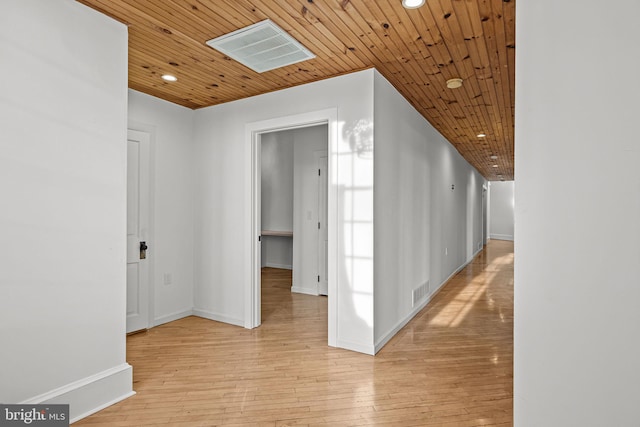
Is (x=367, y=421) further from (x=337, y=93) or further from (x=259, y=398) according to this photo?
(x=337, y=93)

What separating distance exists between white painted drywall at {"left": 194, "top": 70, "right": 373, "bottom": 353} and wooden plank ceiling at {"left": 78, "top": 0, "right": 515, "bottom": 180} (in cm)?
16

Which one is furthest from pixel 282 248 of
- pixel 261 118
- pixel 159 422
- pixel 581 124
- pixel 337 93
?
pixel 581 124

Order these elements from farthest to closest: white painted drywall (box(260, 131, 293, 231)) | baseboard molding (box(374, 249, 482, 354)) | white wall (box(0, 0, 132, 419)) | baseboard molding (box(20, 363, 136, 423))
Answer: white painted drywall (box(260, 131, 293, 231))
baseboard molding (box(374, 249, 482, 354))
baseboard molding (box(20, 363, 136, 423))
white wall (box(0, 0, 132, 419))

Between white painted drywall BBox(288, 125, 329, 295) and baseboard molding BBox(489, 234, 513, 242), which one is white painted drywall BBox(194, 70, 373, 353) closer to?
white painted drywall BBox(288, 125, 329, 295)

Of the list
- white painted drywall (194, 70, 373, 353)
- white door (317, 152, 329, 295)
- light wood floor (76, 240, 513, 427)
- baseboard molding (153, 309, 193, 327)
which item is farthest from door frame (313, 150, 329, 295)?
baseboard molding (153, 309, 193, 327)

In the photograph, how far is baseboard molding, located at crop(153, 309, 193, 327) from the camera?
12.9 feet

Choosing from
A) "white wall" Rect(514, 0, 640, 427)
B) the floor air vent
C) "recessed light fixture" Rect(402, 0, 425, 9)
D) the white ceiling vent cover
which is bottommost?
the floor air vent

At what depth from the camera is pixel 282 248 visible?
25.6 ft

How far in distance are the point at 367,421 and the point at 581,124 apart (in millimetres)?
2069

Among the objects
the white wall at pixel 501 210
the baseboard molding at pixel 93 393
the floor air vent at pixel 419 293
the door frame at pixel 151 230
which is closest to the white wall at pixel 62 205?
the baseboard molding at pixel 93 393

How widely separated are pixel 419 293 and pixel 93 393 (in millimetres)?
3700

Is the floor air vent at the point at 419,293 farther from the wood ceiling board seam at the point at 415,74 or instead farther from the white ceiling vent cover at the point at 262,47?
the white ceiling vent cover at the point at 262,47

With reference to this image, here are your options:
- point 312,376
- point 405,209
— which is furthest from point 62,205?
point 405,209

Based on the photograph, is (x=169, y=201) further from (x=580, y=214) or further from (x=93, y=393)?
(x=580, y=214)
